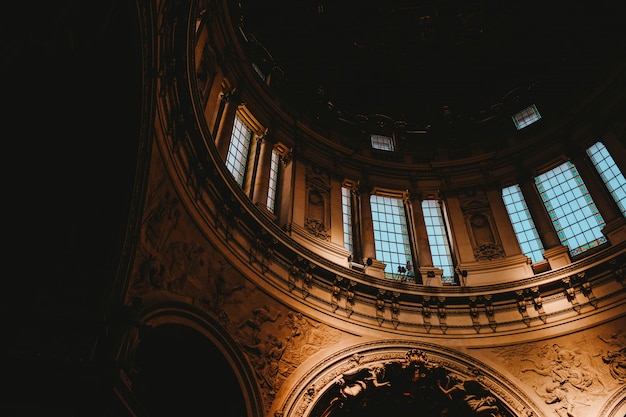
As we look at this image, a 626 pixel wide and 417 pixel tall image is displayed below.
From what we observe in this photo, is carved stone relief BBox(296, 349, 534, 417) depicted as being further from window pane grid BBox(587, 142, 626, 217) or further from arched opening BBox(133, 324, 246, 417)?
window pane grid BBox(587, 142, 626, 217)

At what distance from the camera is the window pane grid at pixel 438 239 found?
2139cm

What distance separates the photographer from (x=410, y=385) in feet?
54.4

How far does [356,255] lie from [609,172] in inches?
403

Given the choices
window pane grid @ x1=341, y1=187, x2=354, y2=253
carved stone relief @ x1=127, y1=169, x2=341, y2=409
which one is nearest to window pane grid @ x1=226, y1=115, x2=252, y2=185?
window pane grid @ x1=341, y1=187, x2=354, y2=253

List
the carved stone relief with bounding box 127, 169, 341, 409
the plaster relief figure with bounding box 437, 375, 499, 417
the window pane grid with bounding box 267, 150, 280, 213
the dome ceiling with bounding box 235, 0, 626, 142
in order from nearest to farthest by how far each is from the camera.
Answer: the carved stone relief with bounding box 127, 169, 341, 409 < the plaster relief figure with bounding box 437, 375, 499, 417 < the window pane grid with bounding box 267, 150, 280, 213 < the dome ceiling with bounding box 235, 0, 626, 142

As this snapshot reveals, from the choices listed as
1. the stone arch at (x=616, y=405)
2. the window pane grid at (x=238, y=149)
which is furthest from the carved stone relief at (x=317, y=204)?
the stone arch at (x=616, y=405)

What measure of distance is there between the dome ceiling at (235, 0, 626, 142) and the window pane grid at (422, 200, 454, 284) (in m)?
6.07

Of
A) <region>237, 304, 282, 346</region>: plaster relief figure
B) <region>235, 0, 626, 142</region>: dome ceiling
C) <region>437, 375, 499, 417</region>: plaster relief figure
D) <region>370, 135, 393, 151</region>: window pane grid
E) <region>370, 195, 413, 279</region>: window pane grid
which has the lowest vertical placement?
<region>437, 375, 499, 417</region>: plaster relief figure

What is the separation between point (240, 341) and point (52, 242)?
561 cm

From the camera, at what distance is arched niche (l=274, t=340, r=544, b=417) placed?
15531mm

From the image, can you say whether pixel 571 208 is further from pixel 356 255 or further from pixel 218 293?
pixel 218 293

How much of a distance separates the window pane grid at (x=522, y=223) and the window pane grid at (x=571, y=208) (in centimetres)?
79

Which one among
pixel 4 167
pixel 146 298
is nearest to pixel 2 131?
pixel 4 167

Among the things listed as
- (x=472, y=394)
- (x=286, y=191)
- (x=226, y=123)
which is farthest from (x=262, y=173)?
(x=472, y=394)
